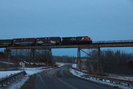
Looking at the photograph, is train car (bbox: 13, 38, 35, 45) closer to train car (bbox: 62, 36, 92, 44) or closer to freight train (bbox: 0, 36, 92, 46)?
freight train (bbox: 0, 36, 92, 46)

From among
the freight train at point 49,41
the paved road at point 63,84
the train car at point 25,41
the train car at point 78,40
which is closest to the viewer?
the paved road at point 63,84

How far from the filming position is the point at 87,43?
161ft

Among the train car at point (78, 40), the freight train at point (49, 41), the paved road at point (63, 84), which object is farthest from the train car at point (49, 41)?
the paved road at point (63, 84)

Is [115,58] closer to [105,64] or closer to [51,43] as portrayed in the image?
[105,64]

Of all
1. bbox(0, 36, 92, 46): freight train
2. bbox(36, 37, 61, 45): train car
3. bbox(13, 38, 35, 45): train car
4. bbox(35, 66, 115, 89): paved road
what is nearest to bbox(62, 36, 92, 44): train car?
bbox(0, 36, 92, 46): freight train

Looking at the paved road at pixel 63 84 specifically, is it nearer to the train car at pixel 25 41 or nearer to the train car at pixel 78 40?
the train car at pixel 78 40

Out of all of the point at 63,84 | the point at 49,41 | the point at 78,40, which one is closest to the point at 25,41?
the point at 49,41

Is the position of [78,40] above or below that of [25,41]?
below

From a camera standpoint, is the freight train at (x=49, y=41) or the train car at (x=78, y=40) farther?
the freight train at (x=49, y=41)

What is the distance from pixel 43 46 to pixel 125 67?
3927 centimetres

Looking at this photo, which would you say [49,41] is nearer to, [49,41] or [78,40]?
[49,41]

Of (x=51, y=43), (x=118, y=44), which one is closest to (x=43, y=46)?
(x=51, y=43)

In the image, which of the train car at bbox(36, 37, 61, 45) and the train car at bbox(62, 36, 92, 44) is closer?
the train car at bbox(62, 36, 92, 44)

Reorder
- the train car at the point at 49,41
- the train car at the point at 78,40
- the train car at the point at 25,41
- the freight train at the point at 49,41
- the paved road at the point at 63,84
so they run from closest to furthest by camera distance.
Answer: the paved road at the point at 63,84, the train car at the point at 78,40, the freight train at the point at 49,41, the train car at the point at 49,41, the train car at the point at 25,41
